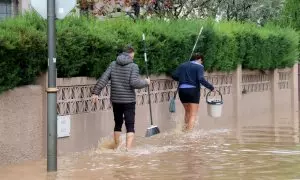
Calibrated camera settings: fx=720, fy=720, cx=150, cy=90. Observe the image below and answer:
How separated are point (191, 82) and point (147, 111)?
115 centimetres

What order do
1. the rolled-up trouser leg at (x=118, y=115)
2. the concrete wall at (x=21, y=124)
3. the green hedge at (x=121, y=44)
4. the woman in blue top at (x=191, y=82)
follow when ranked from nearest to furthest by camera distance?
the concrete wall at (x=21, y=124) → the green hedge at (x=121, y=44) → the rolled-up trouser leg at (x=118, y=115) → the woman in blue top at (x=191, y=82)

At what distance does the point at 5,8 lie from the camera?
771 inches

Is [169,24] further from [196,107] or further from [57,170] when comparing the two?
[57,170]

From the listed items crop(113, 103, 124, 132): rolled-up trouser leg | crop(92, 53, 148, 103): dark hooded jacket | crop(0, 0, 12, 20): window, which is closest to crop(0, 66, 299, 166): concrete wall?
crop(92, 53, 148, 103): dark hooded jacket

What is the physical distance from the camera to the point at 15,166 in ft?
36.3

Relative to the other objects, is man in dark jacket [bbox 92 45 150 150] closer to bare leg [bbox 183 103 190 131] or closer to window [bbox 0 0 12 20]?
bare leg [bbox 183 103 190 131]

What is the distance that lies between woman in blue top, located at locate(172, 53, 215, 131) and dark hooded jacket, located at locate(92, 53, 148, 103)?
3006 millimetres

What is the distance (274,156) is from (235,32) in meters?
7.05

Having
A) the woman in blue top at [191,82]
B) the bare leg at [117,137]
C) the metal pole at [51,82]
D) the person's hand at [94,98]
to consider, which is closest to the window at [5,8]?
the woman in blue top at [191,82]

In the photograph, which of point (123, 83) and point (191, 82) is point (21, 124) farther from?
point (191, 82)

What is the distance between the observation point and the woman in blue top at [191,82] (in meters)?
15.4

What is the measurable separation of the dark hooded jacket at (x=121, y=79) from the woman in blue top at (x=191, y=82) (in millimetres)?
3006

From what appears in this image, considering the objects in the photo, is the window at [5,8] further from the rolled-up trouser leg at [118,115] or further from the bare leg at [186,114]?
the rolled-up trouser leg at [118,115]

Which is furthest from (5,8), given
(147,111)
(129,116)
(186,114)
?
(129,116)
